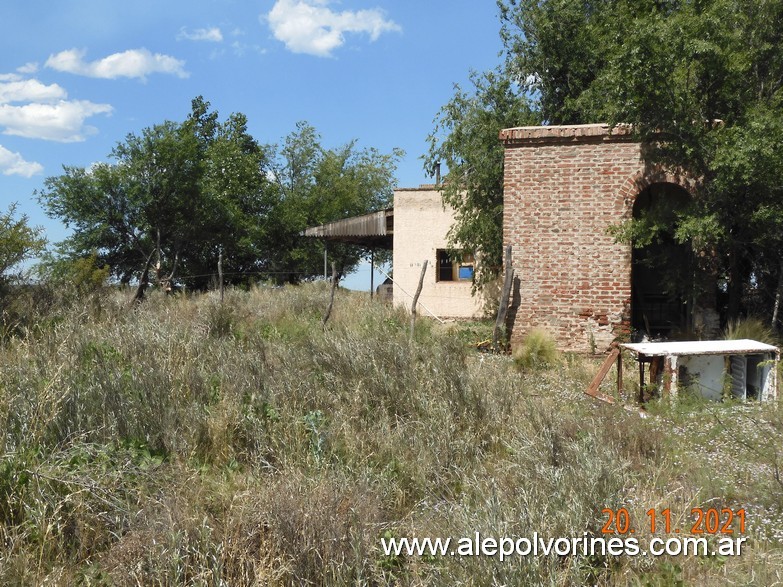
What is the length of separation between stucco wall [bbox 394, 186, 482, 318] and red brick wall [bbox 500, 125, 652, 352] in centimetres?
630

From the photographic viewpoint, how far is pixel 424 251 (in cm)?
1895

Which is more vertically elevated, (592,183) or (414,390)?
(592,183)

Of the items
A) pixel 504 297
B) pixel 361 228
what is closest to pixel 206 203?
pixel 361 228

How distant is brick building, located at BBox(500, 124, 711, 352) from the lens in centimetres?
1154

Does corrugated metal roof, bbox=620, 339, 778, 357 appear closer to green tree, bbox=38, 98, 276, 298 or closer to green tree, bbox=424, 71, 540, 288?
green tree, bbox=424, 71, 540, 288

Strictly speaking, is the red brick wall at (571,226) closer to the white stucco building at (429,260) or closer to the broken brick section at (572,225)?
the broken brick section at (572,225)

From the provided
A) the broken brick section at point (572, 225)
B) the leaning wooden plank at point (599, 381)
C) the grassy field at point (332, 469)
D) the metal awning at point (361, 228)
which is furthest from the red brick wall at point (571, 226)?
the metal awning at point (361, 228)

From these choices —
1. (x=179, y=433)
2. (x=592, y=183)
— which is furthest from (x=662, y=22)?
(x=179, y=433)

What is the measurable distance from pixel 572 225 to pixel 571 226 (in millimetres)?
24

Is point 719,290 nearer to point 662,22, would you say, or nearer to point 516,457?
point 662,22

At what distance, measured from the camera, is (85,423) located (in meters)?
5.10

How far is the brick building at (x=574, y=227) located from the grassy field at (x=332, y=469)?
14.8 ft

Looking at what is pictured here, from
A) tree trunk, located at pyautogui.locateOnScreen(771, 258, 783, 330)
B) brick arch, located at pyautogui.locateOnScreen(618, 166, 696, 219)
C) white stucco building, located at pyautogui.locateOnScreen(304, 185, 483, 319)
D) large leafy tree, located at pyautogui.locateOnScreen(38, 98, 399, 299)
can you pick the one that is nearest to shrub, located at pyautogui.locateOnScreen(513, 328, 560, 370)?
brick arch, located at pyautogui.locateOnScreen(618, 166, 696, 219)

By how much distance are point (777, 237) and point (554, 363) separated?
12.4 ft
